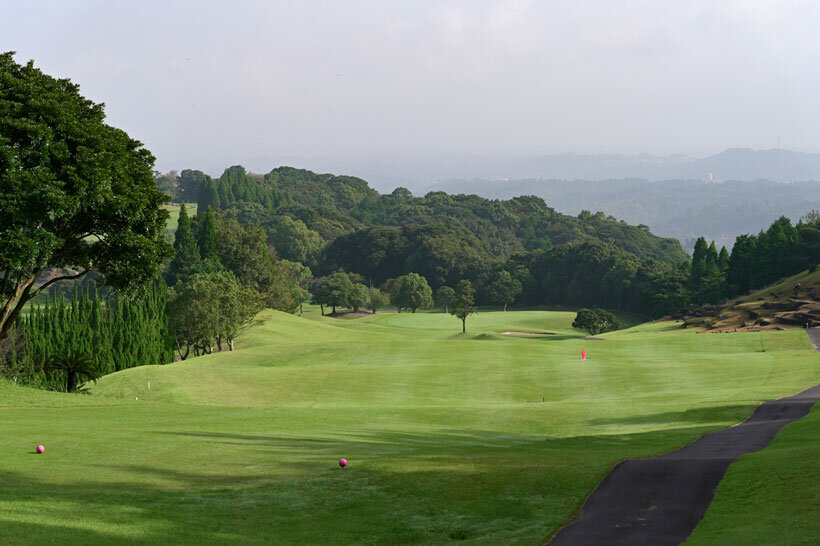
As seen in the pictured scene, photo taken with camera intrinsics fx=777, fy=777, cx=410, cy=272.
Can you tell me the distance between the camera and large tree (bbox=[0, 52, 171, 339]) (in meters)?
31.1

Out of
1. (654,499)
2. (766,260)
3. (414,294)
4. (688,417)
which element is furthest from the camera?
(414,294)

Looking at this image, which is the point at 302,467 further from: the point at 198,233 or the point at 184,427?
the point at 198,233

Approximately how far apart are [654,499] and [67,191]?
26494mm

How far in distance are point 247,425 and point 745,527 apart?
748 inches

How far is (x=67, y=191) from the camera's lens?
32.4m

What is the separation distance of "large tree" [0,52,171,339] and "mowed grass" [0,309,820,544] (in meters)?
6.33

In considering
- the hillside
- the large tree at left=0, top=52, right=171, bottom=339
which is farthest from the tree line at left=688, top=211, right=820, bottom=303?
the large tree at left=0, top=52, right=171, bottom=339

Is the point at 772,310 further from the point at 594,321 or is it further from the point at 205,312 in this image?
the point at 205,312

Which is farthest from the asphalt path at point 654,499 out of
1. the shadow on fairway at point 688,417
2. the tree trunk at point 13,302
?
the tree trunk at point 13,302

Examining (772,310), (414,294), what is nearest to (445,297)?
(414,294)

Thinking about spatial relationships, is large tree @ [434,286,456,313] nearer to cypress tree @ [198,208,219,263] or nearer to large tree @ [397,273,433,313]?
large tree @ [397,273,433,313]

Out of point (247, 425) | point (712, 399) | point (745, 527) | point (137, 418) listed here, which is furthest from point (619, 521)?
point (712, 399)

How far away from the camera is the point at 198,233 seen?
11862 centimetres

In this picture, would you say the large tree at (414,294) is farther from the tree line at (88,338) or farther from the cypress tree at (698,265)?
the tree line at (88,338)
